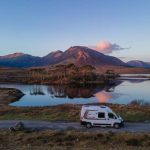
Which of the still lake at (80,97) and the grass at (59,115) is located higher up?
the grass at (59,115)

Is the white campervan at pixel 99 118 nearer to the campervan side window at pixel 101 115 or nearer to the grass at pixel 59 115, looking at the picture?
the campervan side window at pixel 101 115

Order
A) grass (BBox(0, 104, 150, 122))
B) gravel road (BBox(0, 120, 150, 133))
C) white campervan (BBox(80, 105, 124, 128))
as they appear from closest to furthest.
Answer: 1. gravel road (BBox(0, 120, 150, 133))
2. white campervan (BBox(80, 105, 124, 128))
3. grass (BBox(0, 104, 150, 122))

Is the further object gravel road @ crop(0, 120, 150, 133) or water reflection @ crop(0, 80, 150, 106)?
water reflection @ crop(0, 80, 150, 106)

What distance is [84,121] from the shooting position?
105 ft

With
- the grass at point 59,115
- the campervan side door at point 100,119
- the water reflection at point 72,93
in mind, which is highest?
the campervan side door at point 100,119

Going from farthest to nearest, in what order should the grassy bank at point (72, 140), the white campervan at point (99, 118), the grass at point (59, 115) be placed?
the grass at point (59, 115) → the white campervan at point (99, 118) → the grassy bank at point (72, 140)

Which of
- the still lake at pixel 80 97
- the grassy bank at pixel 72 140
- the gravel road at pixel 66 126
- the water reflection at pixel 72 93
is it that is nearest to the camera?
the grassy bank at pixel 72 140

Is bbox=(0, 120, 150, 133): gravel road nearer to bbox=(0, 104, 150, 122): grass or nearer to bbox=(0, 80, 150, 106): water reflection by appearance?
bbox=(0, 104, 150, 122): grass

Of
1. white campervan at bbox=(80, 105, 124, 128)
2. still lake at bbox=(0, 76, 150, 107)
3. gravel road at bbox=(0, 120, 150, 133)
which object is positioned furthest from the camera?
still lake at bbox=(0, 76, 150, 107)

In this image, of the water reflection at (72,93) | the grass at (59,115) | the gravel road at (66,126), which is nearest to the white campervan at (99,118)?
the gravel road at (66,126)

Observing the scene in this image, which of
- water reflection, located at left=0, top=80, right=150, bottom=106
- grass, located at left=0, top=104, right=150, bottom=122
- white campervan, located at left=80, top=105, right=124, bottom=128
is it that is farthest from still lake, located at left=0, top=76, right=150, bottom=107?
white campervan, located at left=80, top=105, right=124, bottom=128

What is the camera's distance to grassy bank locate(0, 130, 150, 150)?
943 inches

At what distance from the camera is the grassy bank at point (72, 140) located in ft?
78.6

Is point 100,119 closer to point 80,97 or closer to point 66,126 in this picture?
point 66,126
